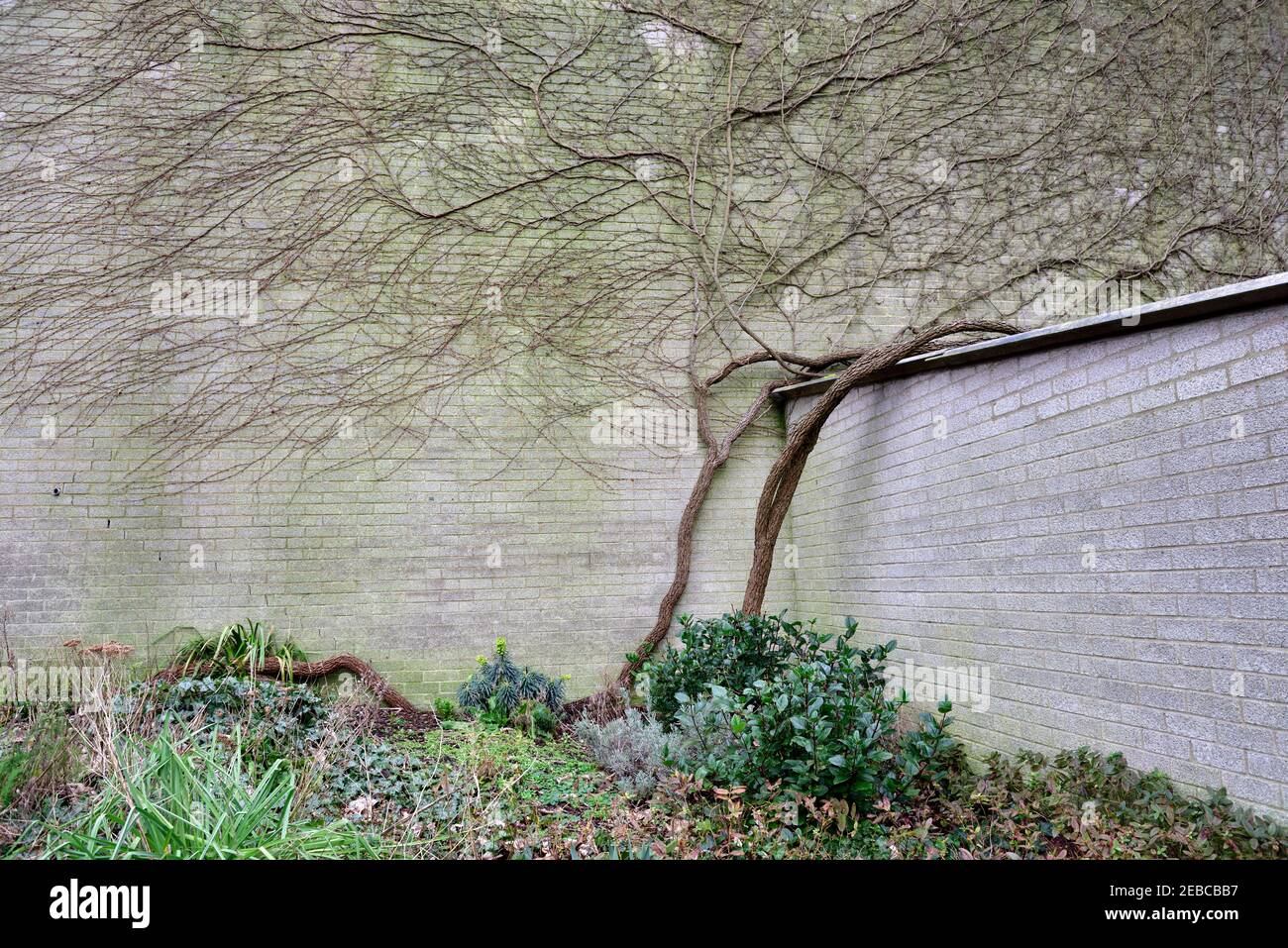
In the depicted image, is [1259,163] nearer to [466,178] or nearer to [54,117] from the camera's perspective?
[466,178]

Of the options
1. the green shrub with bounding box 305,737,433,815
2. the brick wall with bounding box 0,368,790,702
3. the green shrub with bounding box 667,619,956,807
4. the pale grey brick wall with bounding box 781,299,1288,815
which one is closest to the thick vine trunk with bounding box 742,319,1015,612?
the pale grey brick wall with bounding box 781,299,1288,815

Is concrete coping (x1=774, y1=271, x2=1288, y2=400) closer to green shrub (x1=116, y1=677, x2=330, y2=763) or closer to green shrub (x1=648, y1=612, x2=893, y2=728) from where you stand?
green shrub (x1=648, y1=612, x2=893, y2=728)

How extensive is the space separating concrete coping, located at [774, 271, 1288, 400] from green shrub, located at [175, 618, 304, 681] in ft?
13.9

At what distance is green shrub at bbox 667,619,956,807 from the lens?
11.3ft

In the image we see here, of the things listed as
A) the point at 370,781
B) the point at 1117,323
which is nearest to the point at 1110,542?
the point at 1117,323

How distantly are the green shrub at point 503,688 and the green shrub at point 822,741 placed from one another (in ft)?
5.49

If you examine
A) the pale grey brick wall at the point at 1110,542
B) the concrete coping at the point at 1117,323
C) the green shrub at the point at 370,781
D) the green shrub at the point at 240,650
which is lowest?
the green shrub at the point at 370,781

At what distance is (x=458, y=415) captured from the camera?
592cm

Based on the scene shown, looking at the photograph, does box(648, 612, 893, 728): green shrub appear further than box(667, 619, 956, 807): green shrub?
Yes

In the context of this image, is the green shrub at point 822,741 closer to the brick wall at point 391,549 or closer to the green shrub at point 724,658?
the green shrub at point 724,658

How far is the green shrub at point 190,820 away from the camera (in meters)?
2.61

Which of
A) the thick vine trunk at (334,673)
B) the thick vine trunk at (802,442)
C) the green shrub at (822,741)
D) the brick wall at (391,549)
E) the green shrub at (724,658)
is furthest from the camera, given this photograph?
the brick wall at (391,549)

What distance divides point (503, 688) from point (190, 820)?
2719mm

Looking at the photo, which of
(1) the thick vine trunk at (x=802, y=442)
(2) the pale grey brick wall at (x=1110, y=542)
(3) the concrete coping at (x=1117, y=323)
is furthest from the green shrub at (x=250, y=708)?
(3) the concrete coping at (x=1117, y=323)
